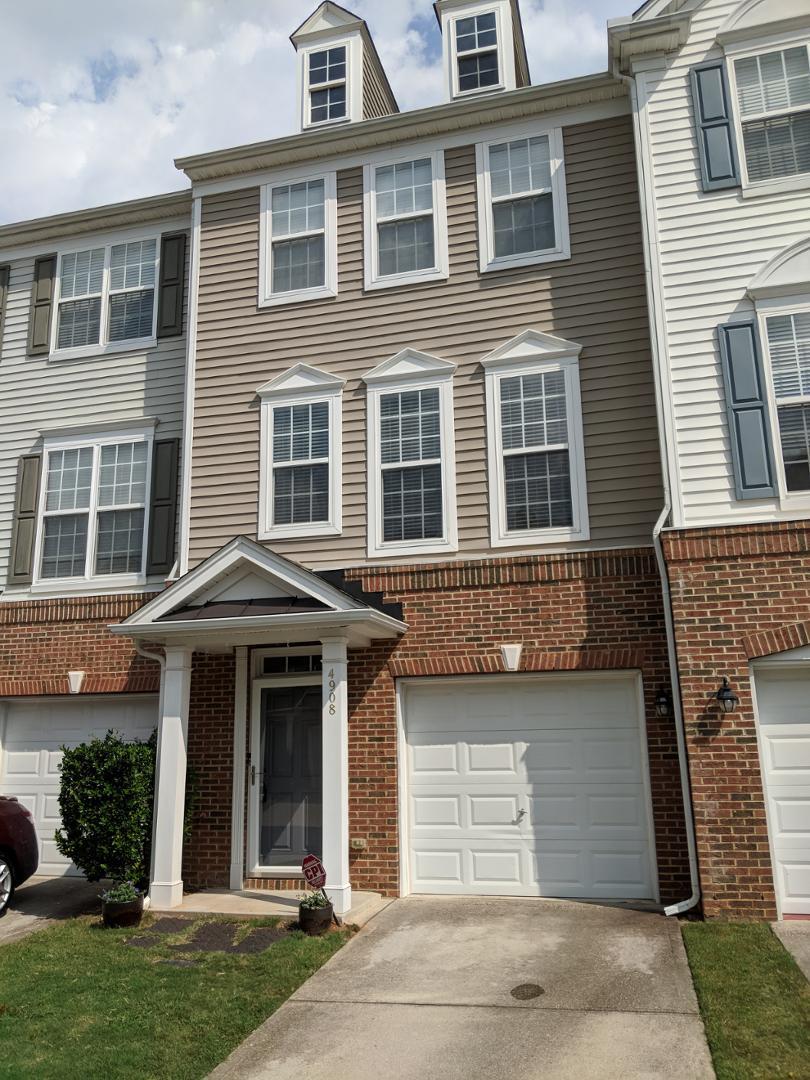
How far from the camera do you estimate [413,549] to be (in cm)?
930

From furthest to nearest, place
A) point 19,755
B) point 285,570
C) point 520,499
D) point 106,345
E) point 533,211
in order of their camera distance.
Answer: point 106,345 < point 19,755 < point 533,211 < point 520,499 < point 285,570

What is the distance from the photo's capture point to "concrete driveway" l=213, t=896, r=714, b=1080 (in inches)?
186

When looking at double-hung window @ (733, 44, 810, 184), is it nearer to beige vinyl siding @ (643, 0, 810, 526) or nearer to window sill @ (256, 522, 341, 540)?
beige vinyl siding @ (643, 0, 810, 526)

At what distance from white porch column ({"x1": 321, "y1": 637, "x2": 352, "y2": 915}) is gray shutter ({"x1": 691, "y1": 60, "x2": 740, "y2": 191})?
5980 millimetres

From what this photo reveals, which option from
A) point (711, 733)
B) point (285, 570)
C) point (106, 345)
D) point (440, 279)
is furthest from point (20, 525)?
point (711, 733)

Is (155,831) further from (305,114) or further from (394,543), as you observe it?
(305,114)

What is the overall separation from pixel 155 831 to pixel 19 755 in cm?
325

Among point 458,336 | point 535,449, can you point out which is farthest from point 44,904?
point 458,336

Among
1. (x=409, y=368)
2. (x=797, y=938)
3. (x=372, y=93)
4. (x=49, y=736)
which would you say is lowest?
(x=797, y=938)

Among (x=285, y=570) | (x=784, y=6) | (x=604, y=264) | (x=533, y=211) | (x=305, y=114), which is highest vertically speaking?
(x=305, y=114)

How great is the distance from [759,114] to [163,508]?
7938 millimetres

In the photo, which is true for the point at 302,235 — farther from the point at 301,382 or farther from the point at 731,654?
the point at 731,654

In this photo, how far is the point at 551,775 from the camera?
338 inches

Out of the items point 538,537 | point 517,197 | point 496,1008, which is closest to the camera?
point 496,1008
